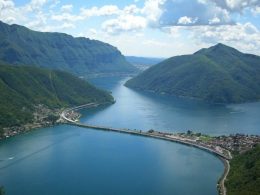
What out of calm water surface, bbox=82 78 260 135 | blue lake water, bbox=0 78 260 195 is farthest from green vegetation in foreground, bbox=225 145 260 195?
calm water surface, bbox=82 78 260 135

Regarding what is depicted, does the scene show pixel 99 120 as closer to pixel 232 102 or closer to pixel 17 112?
pixel 17 112

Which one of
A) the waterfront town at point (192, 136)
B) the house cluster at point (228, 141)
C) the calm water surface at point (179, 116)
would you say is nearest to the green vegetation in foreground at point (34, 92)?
the waterfront town at point (192, 136)

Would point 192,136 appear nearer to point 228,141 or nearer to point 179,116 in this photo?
point 228,141

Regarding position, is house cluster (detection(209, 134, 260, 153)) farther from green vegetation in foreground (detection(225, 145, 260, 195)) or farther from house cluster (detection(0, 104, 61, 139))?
house cluster (detection(0, 104, 61, 139))

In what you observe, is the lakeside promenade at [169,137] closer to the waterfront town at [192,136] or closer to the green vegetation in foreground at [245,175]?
the waterfront town at [192,136]

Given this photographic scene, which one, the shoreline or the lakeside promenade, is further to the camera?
the lakeside promenade
